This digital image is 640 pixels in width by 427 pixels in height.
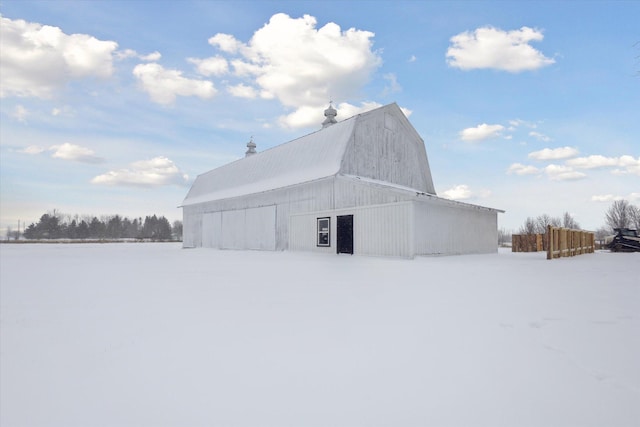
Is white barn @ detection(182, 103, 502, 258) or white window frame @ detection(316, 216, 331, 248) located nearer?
white barn @ detection(182, 103, 502, 258)

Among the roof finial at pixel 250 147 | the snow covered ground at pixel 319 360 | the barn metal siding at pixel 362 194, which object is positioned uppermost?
the roof finial at pixel 250 147

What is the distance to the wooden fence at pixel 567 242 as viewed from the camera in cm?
1452

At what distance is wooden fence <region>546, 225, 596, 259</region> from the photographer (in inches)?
572

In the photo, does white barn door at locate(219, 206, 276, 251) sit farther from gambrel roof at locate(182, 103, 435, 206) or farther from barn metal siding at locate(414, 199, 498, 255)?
barn metal siding at locate(414, 199, 498, 255)

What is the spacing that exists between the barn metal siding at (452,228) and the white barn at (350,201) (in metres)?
0.04

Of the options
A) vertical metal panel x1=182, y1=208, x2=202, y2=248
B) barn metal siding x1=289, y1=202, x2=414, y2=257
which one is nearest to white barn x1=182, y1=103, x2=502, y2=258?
barn metal siding x1=289, y1=202, x2=414, y2=257

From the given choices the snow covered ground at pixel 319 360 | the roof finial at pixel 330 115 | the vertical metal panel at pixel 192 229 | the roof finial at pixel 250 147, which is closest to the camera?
the snow covered ground at pixel 319 360

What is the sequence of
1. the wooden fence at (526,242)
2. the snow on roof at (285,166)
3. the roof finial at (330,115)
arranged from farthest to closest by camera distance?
the roof finial at (330,115) < the wooden fence at (526,242) < the snow on roof at (285,166)

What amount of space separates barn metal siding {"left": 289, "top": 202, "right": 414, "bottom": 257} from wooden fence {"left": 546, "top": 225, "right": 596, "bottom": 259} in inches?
238

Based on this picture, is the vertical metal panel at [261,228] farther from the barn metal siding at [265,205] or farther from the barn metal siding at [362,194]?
the barn metal siding at [362,194]

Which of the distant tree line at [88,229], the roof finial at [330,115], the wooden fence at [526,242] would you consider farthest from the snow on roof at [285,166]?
the distant tree line at [88,229]

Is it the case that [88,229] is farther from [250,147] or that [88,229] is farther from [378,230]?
[378,230]

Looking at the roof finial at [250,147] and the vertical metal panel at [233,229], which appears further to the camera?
the roof finial at [250,147]

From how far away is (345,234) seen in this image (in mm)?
16266
